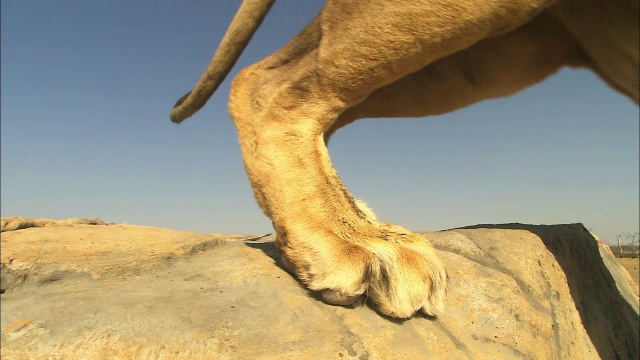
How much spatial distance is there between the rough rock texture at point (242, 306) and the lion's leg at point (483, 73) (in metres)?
0.72

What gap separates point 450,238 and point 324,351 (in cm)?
128

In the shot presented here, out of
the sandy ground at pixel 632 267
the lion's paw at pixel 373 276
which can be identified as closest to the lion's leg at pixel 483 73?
the lion's paw at pixel 373 276

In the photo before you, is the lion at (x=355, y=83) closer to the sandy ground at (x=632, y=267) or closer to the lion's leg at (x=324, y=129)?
the lion's leg at (x=324, y=129)

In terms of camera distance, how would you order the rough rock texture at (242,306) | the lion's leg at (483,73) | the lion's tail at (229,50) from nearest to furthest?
the rough rock texture at (242,306)
the lion's tail at (229,50)
the lion's leg at (483,73)

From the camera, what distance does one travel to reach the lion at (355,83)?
175 cm

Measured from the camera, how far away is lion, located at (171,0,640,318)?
68.8 inches

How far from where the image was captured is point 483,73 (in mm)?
2326

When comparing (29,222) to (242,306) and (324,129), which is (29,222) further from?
(324,129)

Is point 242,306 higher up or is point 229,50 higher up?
point 229,50

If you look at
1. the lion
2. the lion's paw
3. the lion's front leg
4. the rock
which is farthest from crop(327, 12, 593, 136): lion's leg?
the rock

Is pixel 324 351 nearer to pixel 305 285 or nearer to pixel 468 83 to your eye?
pixel 305 285

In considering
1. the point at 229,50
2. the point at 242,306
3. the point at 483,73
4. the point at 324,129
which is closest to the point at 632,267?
the point at 483,73

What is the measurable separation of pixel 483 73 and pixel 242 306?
161 cm

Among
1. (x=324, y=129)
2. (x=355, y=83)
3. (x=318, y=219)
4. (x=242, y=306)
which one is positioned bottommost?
(x=242, y=306)
